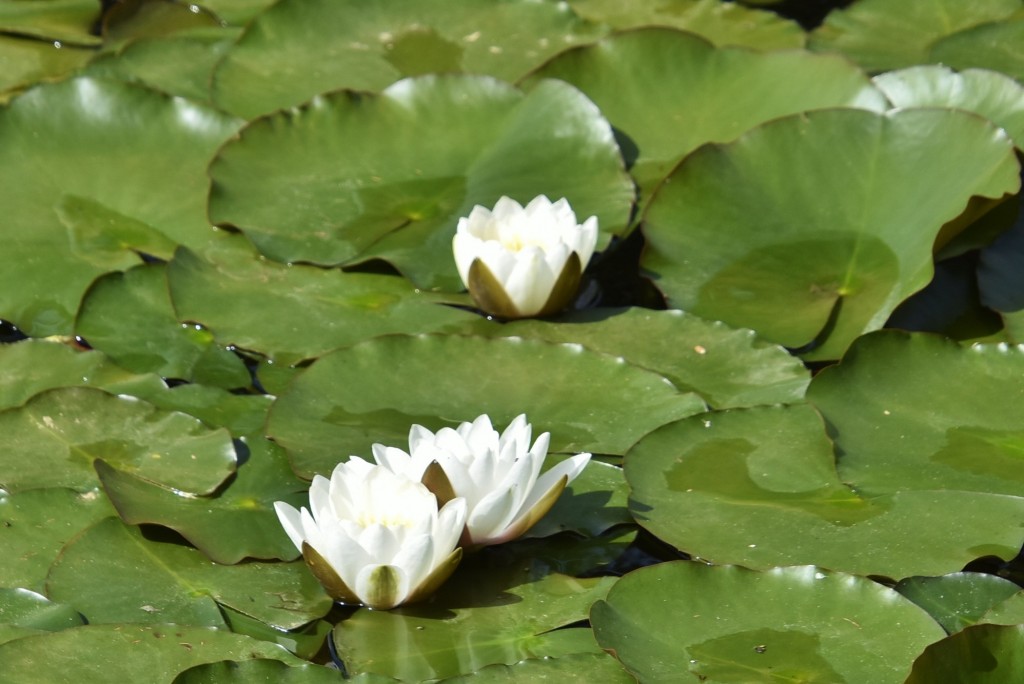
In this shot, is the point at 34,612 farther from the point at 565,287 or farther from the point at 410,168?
the point at 410,168

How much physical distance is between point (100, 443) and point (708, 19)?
77.5 inches

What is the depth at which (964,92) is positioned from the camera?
2.53 meters

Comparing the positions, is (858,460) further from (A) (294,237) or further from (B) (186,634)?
(A) (294,237)

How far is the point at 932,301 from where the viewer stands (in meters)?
2.29

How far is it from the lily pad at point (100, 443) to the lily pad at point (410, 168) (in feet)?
1.66

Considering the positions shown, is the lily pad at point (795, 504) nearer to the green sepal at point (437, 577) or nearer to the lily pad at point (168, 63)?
the green sepal at point (437, 577)

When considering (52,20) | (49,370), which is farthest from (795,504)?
(52,20)

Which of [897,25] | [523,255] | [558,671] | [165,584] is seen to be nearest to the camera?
[558,671]

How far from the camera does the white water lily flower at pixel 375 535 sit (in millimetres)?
1625

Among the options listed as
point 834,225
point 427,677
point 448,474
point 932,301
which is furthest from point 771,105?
point 427,677

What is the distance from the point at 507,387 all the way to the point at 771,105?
3.30ft

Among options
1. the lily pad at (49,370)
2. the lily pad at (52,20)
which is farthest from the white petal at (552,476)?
the lily pad at (52,20)

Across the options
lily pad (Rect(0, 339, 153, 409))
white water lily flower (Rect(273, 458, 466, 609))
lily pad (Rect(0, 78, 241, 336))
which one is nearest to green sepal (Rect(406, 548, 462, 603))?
white water lily flower (Rect(273, 458, 466, 609))

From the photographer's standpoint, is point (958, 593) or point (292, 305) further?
point (292, 305)
